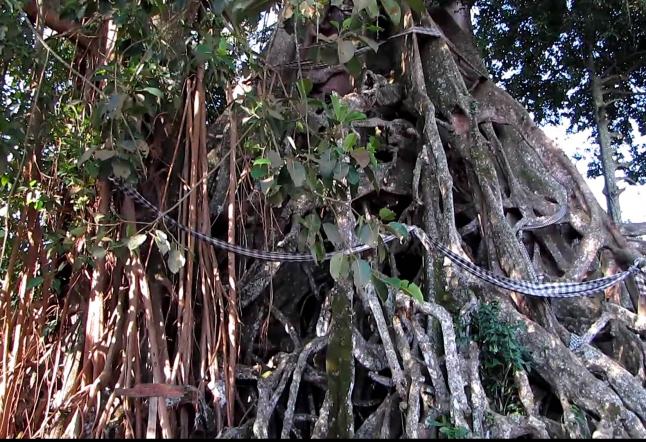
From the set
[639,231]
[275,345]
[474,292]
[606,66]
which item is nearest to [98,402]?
[275,345]

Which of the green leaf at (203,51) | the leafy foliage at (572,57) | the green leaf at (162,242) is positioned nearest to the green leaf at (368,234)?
the green leaf at (162,242)

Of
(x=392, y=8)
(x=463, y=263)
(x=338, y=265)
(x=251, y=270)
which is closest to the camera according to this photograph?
(x=338, y=265)

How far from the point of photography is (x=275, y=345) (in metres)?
3.25

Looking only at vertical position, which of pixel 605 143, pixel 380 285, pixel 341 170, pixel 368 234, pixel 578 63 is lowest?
pixel 380 285

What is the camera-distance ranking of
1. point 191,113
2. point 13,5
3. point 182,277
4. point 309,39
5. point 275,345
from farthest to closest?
point 309,39 → point 275,345 → point 191,113 → point 182,277 → point 13,5

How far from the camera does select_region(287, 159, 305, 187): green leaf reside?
6.07 feet

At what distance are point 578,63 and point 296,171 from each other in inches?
206

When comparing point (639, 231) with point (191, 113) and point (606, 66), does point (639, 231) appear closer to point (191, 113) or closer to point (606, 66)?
point (606, 66)

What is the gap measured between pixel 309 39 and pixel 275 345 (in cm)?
213

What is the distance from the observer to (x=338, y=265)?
5.53ft

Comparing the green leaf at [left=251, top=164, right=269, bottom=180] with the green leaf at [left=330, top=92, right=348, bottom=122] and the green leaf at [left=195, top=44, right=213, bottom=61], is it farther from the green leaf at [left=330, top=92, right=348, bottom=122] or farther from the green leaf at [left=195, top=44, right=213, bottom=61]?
the green leaf at [left=195, top=44, right=213, bottom=61]

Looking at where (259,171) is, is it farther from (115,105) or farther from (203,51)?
(203,51)

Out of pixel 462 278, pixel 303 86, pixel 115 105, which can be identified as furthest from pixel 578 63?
pixel 115 105

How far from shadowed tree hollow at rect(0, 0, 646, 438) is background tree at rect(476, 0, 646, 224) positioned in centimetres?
256
